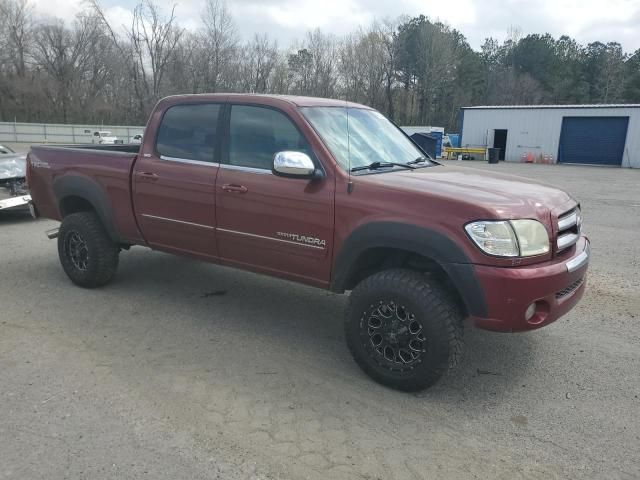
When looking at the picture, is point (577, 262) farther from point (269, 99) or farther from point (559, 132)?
point (559, 132)

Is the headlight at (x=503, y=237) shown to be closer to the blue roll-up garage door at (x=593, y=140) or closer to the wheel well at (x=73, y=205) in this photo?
the wheel well at (x=73, y=205)

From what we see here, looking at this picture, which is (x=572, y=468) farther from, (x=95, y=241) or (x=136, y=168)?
(x=95, y=241)

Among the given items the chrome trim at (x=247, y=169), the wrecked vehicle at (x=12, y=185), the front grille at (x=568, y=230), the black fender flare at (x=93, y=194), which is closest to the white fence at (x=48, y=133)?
the wrecked vehicle at (x=12, y=185)

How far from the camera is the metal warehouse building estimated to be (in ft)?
112

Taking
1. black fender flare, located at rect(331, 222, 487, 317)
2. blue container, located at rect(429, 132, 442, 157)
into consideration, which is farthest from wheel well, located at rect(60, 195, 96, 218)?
blue container, located at rect(429, 132, 442, 157)

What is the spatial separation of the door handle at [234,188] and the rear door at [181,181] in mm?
150

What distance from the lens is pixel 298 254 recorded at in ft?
12.9

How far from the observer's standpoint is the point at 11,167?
30.8ft

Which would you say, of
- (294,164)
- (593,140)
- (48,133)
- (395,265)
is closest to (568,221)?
(395,265)

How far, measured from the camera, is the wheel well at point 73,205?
18.4 ft

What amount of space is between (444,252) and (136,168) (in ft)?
10.1

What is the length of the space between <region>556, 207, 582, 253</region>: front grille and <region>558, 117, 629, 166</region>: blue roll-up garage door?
35733 mm

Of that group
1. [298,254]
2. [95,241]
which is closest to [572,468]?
[298,254]

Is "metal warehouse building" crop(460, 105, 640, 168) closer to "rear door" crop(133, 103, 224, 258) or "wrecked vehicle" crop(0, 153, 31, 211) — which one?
"wrecked vehicle" crop(0, 153, 31, 211)
